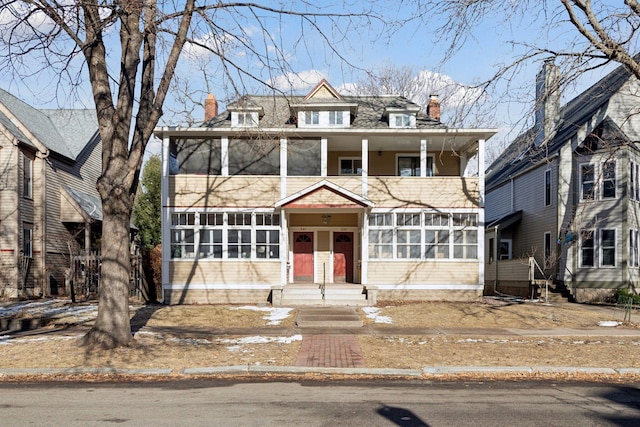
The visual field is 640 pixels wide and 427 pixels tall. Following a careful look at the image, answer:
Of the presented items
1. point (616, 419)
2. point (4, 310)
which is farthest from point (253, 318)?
point (616, 419)

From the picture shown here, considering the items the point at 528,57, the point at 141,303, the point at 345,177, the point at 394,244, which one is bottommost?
the point at 141,303

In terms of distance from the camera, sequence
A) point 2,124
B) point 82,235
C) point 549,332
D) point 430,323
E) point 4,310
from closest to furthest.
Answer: point 549,332 → point 430,323 → point 4,310 → point 2,124 → point 82,235

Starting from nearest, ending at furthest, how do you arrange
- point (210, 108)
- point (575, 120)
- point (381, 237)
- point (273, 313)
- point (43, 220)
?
point (273, 313) → point (381, 237) → point (43, 220) → point (575, 120) → point (210, 108)

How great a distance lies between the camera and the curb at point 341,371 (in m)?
9.66

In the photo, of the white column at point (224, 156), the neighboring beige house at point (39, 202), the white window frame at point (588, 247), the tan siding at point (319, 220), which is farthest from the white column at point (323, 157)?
the white window frame at point (588, 247)

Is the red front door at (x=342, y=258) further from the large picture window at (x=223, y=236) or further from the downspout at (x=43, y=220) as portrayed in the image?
the downspout at (x=43, y=220)

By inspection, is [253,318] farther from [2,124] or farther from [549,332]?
[2,124]

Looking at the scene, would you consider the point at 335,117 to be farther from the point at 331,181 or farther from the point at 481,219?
the point at 481,219

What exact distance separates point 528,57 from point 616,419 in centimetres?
896

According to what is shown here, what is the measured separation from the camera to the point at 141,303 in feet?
68.1

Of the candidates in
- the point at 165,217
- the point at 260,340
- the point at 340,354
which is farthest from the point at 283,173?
the point at 340,354

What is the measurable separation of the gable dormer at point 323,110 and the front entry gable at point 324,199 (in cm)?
283

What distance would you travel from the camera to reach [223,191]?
21531 millimetres

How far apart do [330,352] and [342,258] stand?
11.9m
